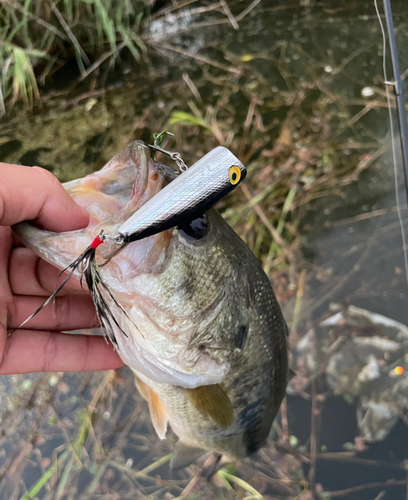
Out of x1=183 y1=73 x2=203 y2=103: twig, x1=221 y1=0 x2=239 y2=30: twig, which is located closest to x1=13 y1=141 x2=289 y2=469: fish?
x1=183 y1=73 x2=203 y2=103: twig

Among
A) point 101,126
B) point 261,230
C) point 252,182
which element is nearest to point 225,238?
point 261,230

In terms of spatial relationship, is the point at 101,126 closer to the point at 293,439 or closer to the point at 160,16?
the point at 160,16

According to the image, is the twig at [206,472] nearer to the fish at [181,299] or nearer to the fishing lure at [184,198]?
the fish at [181,299]

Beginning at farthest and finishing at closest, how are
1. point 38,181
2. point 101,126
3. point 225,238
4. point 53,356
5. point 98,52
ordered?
point 98,52
point 101,126
point 53,356
point 225,238
point 38,181

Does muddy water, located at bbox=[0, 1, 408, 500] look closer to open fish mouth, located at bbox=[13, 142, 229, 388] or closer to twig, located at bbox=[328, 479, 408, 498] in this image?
twig, located at bbox=[328, 479, 408, 498]

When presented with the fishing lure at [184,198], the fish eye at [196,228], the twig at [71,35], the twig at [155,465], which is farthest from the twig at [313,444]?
the twig at [71,35]

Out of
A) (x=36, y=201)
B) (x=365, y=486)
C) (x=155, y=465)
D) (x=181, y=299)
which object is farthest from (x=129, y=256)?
(x=365, y=486)
